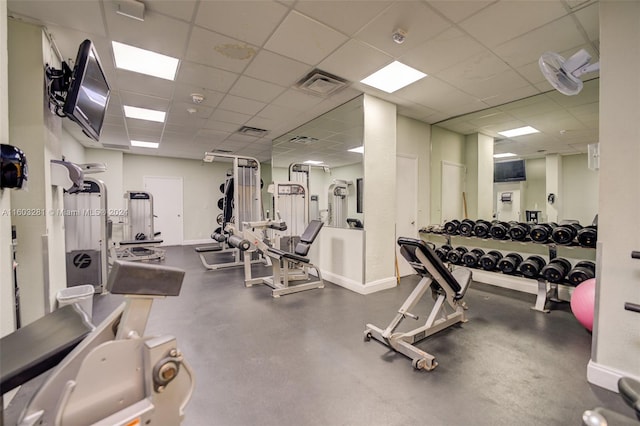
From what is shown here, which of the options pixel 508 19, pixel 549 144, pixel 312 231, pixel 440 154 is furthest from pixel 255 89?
pixel 549 144

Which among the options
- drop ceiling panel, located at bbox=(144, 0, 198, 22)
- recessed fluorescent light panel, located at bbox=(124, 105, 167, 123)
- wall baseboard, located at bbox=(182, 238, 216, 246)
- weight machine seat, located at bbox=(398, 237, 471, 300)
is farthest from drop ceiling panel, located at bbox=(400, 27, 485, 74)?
wall baseboard, located at bbox=(182, 238, 216, 246)

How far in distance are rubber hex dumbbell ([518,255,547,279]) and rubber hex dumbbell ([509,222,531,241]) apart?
28 cm

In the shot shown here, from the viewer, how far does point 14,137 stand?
202 centimetres

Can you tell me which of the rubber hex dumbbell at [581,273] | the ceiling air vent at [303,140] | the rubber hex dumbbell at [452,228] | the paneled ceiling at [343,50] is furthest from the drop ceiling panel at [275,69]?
the rubber hex dumbbell at [581,273]

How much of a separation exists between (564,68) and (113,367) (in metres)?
3.25

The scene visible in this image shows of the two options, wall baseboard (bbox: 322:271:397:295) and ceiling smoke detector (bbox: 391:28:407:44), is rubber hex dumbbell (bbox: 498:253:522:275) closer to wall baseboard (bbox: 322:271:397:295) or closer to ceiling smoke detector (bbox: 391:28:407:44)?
wall baseboard (bbox: 322:271:397:295)

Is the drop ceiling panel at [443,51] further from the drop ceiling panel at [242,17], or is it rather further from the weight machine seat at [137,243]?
the weight machine seat at [137,243]

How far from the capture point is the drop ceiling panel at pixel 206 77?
9.70 feet

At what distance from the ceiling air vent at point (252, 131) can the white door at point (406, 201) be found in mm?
2744

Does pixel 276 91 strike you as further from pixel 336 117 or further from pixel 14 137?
pixel 14 137

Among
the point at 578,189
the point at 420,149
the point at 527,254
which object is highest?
the point at 420,149

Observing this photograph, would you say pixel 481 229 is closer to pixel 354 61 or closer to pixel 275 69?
pixel 354 61

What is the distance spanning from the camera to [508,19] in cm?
216

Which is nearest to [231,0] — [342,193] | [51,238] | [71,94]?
[71,94]
